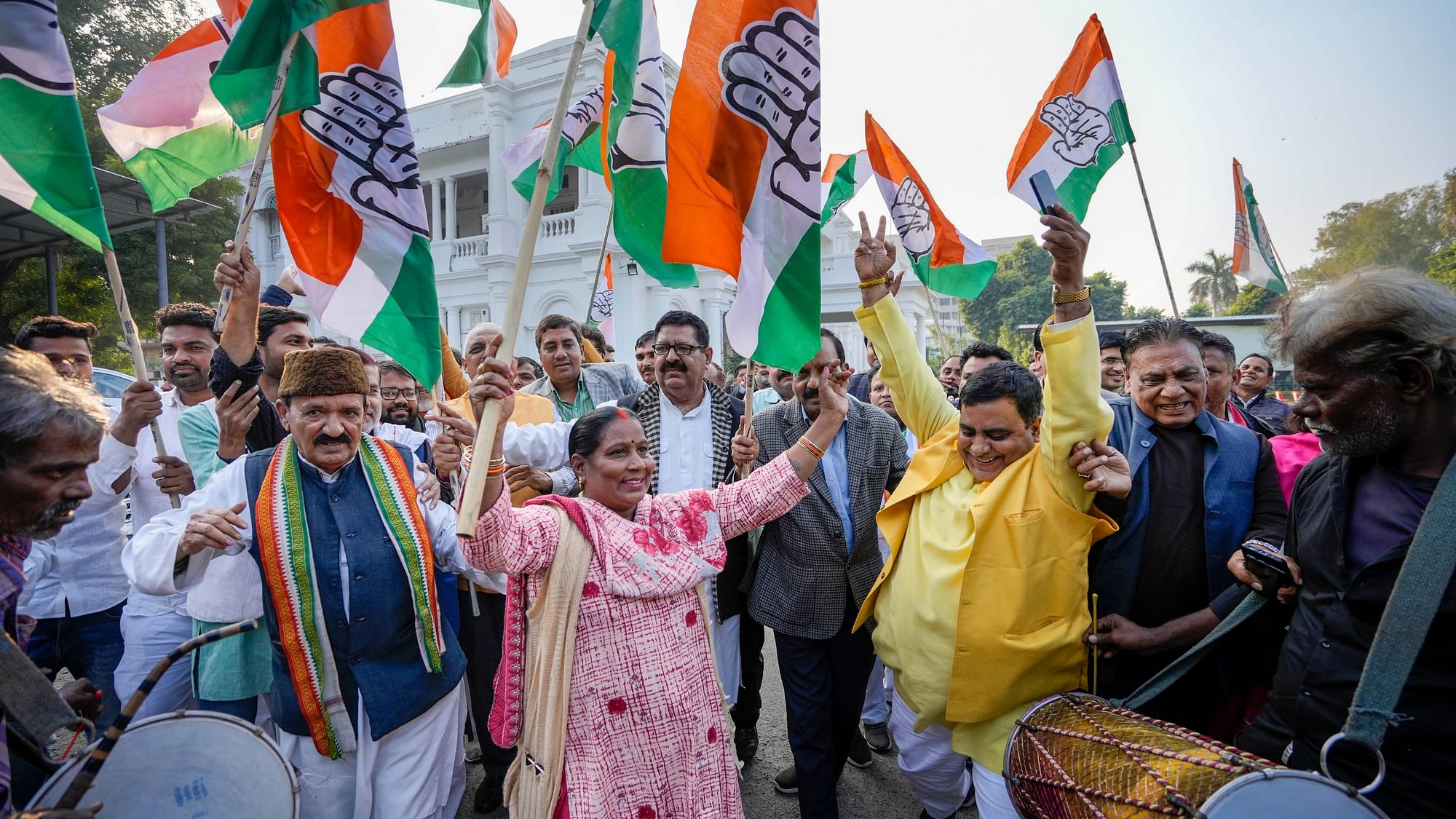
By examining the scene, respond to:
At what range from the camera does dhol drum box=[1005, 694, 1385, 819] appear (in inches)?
56.2

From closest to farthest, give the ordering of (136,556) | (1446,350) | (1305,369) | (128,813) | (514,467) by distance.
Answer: (128,813)
(1446,350)
(1305,369)
(136,556)
(514,467)

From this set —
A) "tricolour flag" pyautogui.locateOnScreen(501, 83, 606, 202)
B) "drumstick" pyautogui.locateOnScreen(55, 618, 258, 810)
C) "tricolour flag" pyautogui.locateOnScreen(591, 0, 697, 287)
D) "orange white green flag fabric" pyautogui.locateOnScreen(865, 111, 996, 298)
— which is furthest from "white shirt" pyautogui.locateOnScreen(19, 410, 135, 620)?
"orange white green flag fabric" pyautogui.locateOnScreen(865, 111, 996, 298)

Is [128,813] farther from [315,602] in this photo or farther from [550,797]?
[550,797]

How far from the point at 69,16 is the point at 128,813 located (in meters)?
18.3

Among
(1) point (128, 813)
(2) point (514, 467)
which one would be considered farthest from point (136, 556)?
(2) point (514, 467)

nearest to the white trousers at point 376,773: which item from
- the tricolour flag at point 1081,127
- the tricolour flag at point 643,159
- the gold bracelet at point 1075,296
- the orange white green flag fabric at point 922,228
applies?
the tricolour flag at point 643,159

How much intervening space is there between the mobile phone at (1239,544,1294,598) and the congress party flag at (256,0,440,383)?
2564 millimetres

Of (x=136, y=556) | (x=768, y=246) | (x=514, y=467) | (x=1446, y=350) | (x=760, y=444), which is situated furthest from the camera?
(x=760, y=444)

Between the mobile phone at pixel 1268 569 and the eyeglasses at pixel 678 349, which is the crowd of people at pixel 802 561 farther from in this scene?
the eyeglasses at pixel 678 349

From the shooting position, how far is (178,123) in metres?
2.97

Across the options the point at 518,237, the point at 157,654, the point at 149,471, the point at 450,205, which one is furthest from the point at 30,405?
the point at 450,205

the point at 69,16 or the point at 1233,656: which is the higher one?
the point at 69,16

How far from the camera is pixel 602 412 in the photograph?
7.53 feet

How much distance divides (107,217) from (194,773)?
10.1 m
